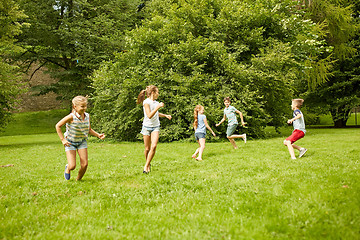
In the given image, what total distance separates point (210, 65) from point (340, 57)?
573 inches

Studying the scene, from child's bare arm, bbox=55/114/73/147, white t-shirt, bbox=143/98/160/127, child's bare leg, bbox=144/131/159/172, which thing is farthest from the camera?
white t-shirt, bbox=143/98/160/127

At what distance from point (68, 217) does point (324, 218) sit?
11.1ft

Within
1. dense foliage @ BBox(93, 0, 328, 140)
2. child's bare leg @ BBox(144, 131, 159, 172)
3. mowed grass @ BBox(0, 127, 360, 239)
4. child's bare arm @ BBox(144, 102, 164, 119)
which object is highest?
dense foliage @ BBox(93, 0, 328, 140)

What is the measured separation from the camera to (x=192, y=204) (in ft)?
14.1

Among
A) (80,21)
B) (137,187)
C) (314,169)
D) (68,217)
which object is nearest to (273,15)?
(314,169)

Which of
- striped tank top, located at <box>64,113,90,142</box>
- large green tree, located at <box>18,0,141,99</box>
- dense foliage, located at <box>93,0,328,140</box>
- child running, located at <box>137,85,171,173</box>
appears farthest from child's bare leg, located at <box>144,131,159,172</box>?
large green tree, located at <box>18,0,141,99</box>

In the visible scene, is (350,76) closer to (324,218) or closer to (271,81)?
(271,81)

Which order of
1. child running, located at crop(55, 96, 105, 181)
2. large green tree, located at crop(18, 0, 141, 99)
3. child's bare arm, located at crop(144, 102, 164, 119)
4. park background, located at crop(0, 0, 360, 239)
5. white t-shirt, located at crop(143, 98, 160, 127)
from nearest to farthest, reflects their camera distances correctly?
1. park background, located at crop(0, 0, 360, 239)
2. child running, located at crop(55, 96, 105, 181)
3. child's bare arm, located at crop(144, 102, 164, 119)
4. white t-shirt, located at crop(143, 98, 160, 127)
5. large green tree, located at crop(18, 0, 141, 99)

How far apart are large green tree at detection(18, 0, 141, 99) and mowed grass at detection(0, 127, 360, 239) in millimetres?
24017

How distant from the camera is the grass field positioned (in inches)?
132

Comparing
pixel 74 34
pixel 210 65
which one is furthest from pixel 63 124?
pixel 74 34

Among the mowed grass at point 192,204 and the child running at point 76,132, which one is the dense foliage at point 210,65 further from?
the child running at point 76,132

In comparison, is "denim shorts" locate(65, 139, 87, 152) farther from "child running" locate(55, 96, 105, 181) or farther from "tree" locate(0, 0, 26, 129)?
"tree" locate(0, 0, 26, 129)

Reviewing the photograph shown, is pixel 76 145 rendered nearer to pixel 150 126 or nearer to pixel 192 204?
pixel 150 126
